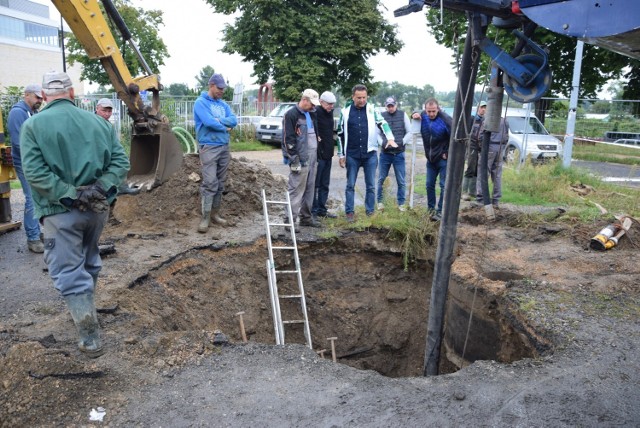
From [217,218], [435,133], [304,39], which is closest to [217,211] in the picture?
[217,218]

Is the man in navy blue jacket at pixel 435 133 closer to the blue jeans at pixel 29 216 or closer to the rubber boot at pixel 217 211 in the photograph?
the rubber boot at pixel 217 211

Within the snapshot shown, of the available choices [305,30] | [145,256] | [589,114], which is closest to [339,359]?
[145,256]

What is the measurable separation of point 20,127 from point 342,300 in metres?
4.65

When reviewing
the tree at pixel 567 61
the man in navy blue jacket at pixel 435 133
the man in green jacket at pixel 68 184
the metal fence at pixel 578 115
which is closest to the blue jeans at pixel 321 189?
the man in navy blue jacket at pixel 435 133

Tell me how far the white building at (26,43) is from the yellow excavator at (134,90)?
39.7m

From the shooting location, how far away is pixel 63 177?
394cm

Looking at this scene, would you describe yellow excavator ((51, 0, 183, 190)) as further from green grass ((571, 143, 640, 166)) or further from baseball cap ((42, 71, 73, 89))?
green grass ((571, 143, 640, 166))

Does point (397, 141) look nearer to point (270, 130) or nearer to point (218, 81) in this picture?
point (218, 81)

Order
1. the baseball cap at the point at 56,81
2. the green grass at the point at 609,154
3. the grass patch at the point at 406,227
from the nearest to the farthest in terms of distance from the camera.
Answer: the baseball cap at the point at 56,81, the grass patch at the point at 406,227, the green grass at the point at 609,154

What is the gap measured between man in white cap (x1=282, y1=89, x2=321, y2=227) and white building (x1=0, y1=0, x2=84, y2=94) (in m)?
41.2

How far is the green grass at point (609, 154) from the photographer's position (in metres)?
17.4

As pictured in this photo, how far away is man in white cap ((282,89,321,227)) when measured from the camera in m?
7.23

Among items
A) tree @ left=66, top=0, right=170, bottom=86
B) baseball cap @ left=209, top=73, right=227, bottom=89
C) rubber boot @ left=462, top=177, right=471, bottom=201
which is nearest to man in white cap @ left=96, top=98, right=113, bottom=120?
baseball cap @ left=209, top=73, right=227, bottom=89

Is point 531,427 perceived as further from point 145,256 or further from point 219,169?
point 219,169
